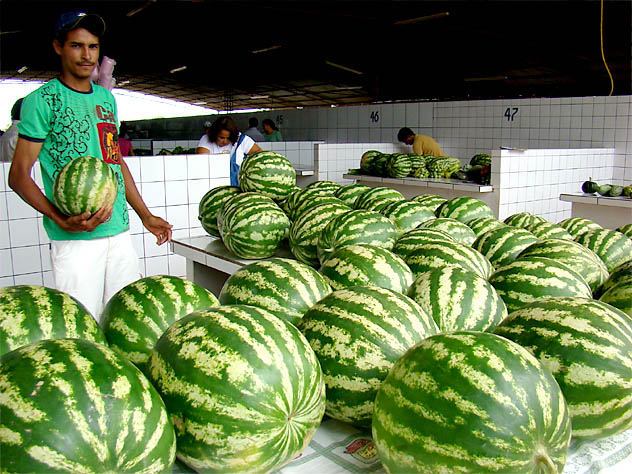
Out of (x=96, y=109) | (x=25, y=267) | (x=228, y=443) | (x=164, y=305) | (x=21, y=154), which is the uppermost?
(x=96, y=109)

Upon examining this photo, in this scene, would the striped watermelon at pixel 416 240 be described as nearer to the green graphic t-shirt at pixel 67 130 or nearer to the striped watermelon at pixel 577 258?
the striped watermelon at pixel 577 258

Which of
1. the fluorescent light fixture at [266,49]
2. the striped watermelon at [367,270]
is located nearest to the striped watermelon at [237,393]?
the striped watermelon at [367,270]

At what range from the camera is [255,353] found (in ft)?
3.09

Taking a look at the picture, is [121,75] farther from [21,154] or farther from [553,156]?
[21,154]

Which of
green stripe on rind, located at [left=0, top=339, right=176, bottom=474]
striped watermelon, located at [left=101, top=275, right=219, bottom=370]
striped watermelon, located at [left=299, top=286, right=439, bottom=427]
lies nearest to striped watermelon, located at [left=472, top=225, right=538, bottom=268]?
striped watermelon, located at [left=299, top=286, right=439, bottom=427]

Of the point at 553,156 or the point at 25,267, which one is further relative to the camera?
the point at 553,156

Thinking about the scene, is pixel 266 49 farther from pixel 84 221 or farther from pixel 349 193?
pixel 84 221

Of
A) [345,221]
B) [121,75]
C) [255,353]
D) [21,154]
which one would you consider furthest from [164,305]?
[121,75]

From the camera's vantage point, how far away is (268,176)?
320cm

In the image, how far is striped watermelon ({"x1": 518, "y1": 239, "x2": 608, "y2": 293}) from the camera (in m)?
1.79

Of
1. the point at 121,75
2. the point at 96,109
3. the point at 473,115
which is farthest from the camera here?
the point at 121,75

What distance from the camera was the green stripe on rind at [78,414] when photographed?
0.75 metres

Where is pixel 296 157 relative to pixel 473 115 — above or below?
below

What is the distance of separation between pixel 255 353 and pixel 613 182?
7.34 meters
